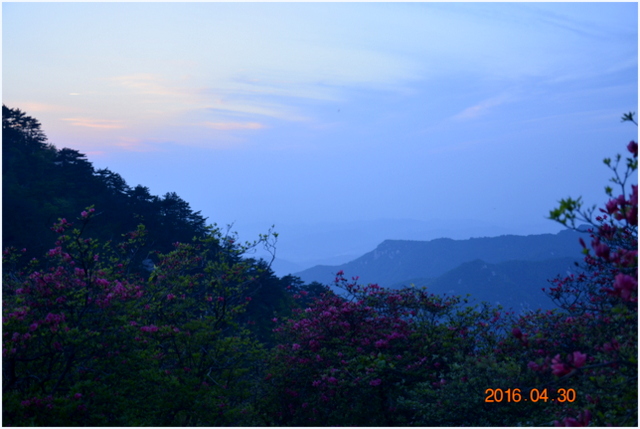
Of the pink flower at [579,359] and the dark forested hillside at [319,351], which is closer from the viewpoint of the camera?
the pink flower at [579,359]

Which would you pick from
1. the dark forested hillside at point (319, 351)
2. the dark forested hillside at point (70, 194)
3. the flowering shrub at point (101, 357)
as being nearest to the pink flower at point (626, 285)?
the dark forested hillside at point (319, 351)

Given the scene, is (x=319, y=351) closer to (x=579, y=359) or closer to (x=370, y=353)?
(x=370, y=353)

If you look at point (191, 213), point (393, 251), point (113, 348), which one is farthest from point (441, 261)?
point (113, 348)

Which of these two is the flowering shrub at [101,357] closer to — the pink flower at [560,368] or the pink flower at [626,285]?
the pink flower at [560,368]

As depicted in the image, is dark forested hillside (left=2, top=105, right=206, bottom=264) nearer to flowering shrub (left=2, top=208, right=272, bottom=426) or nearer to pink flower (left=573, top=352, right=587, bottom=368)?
flowering shrub (left=2, top=208, right=272, bottom=426)

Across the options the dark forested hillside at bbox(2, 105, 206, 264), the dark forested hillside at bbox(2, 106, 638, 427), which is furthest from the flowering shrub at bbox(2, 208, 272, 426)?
the dark forested hillside at bbox(2, 105, 206, 264)
